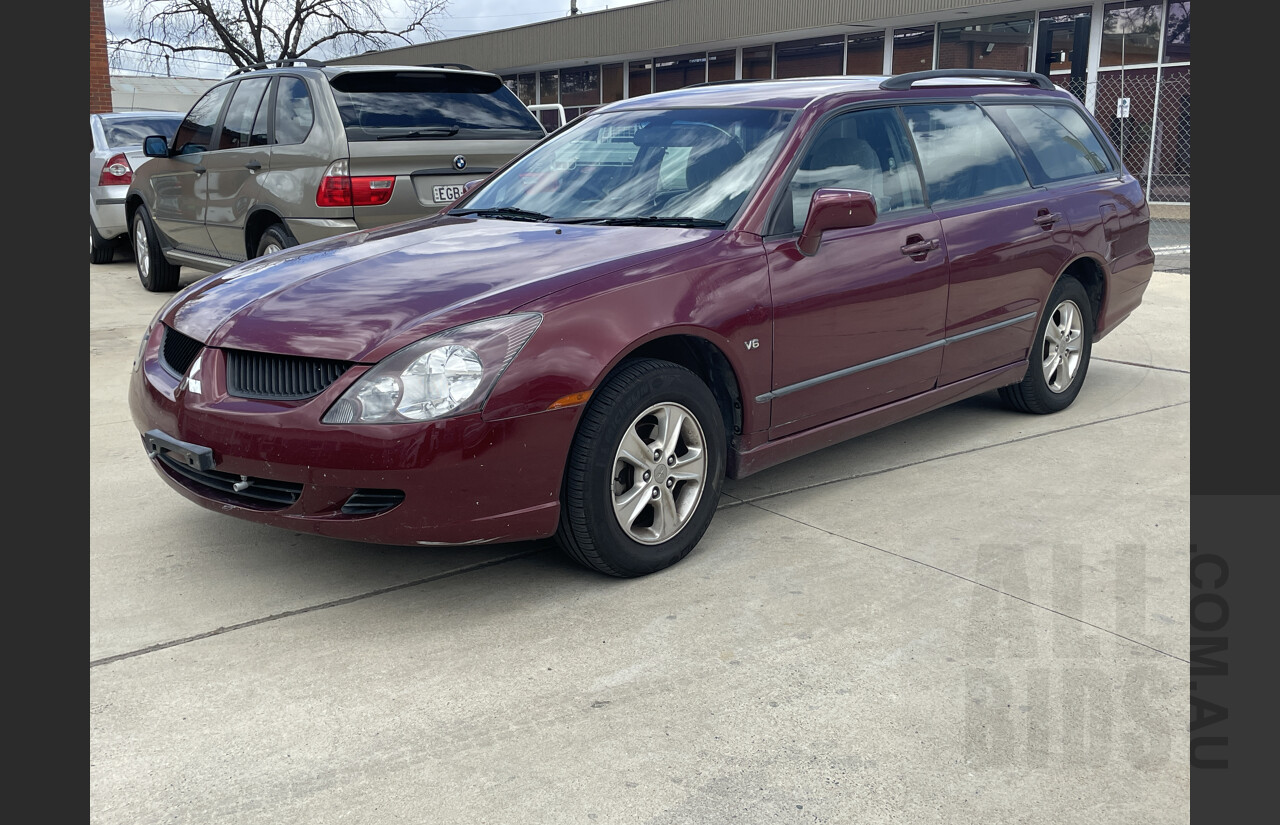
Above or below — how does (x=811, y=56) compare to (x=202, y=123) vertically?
above

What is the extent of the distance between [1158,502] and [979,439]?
1.09 metres

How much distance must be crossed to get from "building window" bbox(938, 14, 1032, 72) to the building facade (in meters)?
0.02

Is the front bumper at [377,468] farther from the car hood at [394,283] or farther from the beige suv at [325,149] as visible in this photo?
the beige suv at [325,149]

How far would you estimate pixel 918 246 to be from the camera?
15.5 ft

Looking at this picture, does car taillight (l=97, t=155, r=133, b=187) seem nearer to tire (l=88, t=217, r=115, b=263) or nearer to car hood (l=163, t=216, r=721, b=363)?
tire (l=88, t=217, r=115, b=263)

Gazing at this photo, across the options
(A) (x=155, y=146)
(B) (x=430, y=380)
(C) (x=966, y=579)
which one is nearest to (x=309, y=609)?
(B) (x=430, y=380)

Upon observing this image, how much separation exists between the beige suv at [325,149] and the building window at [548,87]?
985 inches

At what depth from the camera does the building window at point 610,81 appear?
1197 inches

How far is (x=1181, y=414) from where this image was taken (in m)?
5.95

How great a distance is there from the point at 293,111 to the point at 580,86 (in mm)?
25310

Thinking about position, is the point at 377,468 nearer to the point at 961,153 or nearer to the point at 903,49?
the point at 961,153

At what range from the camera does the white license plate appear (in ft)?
24.4

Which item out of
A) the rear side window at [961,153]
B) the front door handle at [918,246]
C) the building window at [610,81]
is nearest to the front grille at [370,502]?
the front door handle at [918,246]

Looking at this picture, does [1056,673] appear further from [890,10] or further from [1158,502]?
[890,10]
